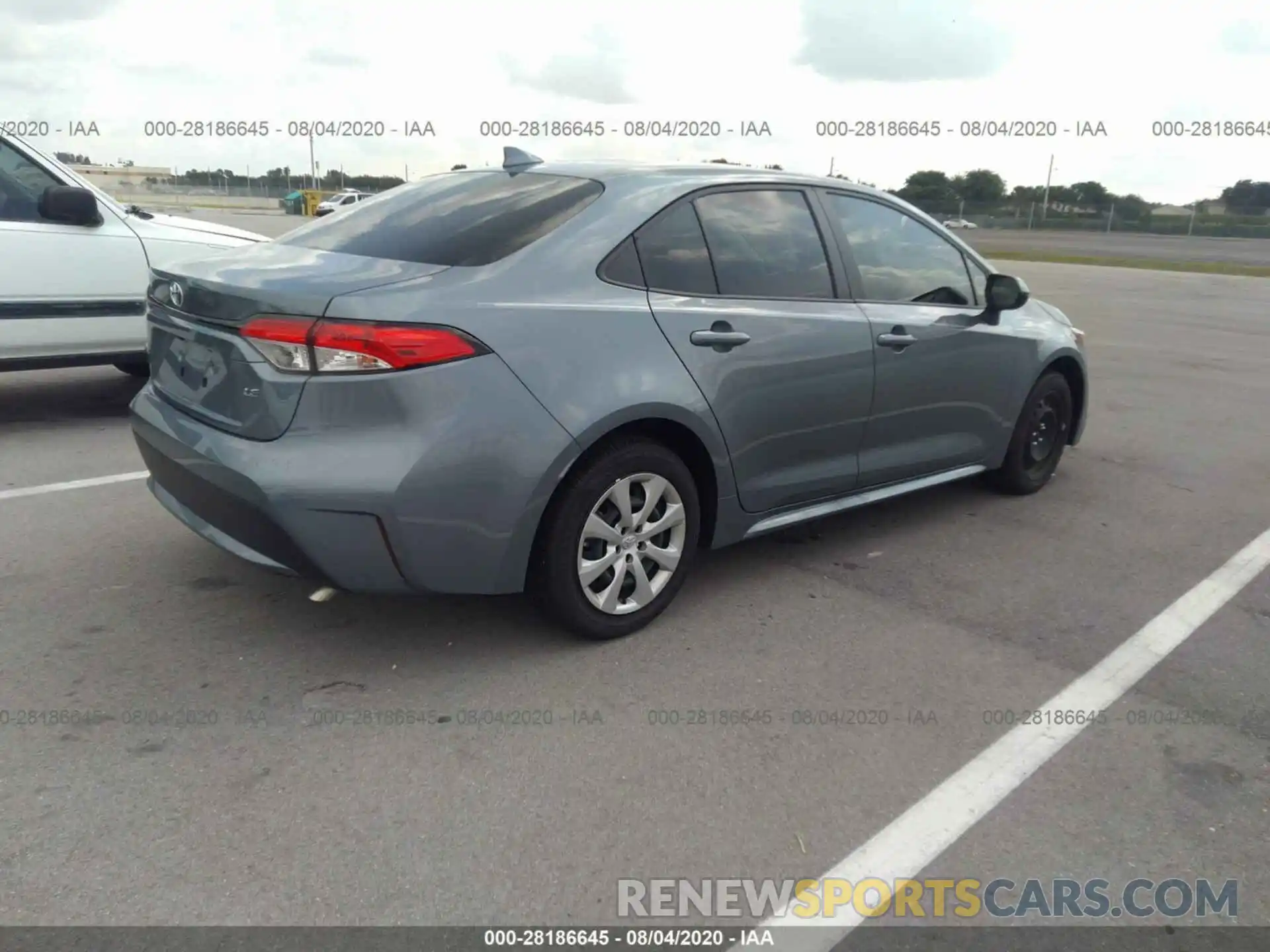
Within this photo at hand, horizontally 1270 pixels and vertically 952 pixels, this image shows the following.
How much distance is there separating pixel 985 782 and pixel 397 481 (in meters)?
1.87

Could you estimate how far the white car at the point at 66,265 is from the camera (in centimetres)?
579

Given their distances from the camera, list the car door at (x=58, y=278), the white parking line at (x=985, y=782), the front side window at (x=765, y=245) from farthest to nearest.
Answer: the car door at (x=58, y=278) < the front side window at (x=765, y=245) < the white parking line at (x=985, y=782)

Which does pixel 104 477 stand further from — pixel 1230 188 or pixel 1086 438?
pixel 1230 188

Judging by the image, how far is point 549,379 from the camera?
315cm

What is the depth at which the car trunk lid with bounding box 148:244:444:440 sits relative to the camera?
118 inches

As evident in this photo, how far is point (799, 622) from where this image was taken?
12.5 ft

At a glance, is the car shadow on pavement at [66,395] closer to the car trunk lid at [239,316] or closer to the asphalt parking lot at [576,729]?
the asphalt parking lot at [576,729]

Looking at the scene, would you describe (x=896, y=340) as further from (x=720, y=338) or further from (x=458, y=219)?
(x=458, y=219)

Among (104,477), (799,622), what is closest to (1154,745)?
(799,622)

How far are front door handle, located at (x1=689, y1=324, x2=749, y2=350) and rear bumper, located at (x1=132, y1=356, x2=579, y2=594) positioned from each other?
674 millimetres

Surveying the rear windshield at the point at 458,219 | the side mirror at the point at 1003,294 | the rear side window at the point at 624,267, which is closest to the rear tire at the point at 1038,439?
the side mirror at the point at 1003,294

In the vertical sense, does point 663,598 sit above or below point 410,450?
below

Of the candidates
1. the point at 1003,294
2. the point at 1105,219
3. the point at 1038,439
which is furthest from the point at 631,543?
the point at 1105,219

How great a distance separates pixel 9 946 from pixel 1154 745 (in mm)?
3018
